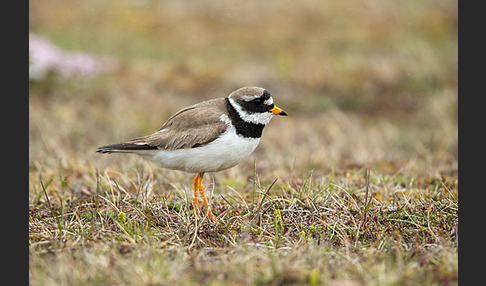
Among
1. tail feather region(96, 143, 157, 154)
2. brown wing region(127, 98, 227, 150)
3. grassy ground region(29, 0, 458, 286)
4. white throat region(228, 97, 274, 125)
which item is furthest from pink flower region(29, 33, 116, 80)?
white throat region(228, 97, 274, 125)

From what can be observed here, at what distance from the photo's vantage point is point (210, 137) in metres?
5.36

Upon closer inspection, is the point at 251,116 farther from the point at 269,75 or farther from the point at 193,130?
the point at 269,75

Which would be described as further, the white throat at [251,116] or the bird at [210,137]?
the white throat at [251,116]

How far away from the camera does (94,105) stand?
432 inches

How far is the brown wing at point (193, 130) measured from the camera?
17.7ft

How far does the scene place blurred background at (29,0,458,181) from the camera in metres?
9.00

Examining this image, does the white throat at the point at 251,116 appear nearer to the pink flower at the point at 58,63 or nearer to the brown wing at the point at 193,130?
the brown wing at the point at 193,130

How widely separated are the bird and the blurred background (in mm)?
894

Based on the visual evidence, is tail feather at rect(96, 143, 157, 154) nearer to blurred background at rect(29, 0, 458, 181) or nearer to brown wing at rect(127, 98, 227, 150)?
brown wing at rect(127, 98, 227, 150)

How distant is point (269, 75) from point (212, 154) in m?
7.31

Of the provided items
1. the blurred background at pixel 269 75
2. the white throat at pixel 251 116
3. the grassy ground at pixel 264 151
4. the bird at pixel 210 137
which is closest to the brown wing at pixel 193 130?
the bird at pixel 210 137

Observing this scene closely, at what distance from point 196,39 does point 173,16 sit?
142cm

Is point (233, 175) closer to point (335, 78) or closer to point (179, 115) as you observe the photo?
point (179, 115)

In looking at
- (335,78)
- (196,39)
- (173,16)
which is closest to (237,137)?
(335,78)
